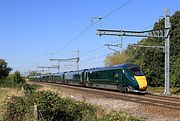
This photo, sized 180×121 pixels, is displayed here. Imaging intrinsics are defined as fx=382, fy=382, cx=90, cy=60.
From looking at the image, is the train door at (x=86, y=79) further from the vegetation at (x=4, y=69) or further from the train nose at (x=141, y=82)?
the vegetation at (x=4, y=69)

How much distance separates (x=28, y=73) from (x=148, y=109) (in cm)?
16154

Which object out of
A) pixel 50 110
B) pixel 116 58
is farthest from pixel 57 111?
pixel 116 58

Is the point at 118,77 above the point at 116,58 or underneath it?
underneath

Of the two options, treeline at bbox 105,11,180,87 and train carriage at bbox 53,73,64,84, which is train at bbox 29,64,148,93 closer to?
treeline at bbox 105,11,180,87

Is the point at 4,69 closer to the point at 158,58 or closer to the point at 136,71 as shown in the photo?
the point at 158,58

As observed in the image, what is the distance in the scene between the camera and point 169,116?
16.2m

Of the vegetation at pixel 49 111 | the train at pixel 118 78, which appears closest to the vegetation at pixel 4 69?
the train at pixel 118 78

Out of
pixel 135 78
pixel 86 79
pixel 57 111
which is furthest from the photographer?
pixel 86 79

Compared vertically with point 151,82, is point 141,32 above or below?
above

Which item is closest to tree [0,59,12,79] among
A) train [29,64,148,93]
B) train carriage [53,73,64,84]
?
train carriage [53,73,64,84]

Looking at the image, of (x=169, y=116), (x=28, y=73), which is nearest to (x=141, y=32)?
(x=169, y=116)

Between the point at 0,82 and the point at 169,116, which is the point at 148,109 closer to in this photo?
the point at 169,116

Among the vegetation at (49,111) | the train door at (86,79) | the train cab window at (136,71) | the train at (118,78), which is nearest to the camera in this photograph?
the vegetation at (49,111)

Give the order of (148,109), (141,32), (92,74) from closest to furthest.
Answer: (148,109) < (141,32) < (92,74)
